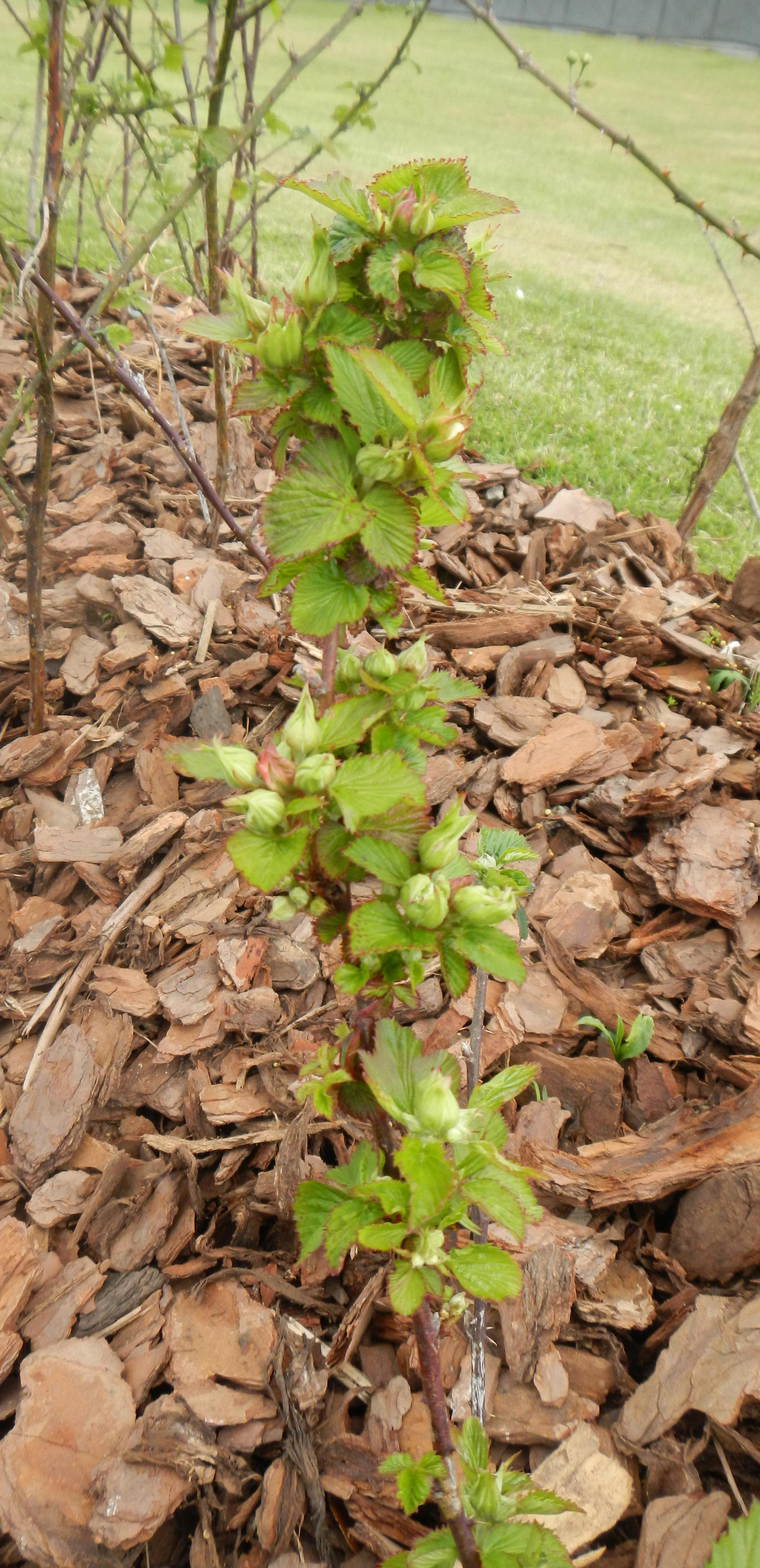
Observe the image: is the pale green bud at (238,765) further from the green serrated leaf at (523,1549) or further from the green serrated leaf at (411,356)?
the green serrated leaf at (523,1549)

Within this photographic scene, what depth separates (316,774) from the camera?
2.11 ft

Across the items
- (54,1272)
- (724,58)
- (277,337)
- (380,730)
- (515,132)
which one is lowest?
(54,1272)

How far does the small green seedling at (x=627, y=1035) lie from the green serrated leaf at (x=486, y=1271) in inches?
26.3

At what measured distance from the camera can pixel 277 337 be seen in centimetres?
69

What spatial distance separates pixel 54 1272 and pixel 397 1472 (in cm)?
55

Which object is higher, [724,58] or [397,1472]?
[724,58]

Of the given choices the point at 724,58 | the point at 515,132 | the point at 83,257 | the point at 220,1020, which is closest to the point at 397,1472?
the point at 220,1020

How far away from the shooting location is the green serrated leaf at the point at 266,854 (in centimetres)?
61

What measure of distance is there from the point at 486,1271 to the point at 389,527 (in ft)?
1.89

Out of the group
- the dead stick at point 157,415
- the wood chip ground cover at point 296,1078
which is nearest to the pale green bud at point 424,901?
the wood chip ground cover at point 296,1078

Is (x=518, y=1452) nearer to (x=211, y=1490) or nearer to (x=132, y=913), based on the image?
(x=211, y=1490)

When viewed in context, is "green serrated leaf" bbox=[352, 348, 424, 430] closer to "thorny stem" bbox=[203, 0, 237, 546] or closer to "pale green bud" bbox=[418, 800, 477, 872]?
"pale green bud" bbox=[418, 800, 477, 872]

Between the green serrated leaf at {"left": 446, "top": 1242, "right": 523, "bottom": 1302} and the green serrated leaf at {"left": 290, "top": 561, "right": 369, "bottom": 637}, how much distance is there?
50 centimetres

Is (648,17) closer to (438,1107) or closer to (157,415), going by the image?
(157,415)
